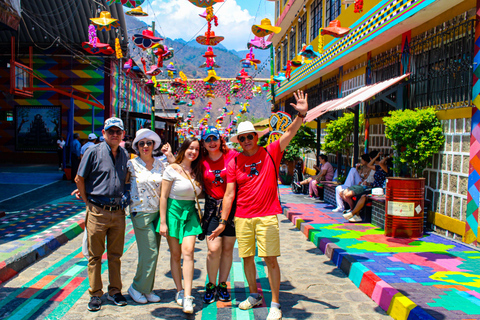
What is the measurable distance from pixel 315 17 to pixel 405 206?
1290 cm

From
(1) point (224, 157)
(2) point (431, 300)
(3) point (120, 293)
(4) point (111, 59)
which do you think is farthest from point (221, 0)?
(4) point (111, 59)

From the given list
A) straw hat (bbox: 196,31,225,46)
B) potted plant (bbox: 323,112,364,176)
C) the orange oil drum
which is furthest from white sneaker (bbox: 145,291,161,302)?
potted plant (bbox: 323,112,364,176)

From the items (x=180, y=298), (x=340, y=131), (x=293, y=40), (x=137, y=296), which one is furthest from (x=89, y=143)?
(x=293, y=40)

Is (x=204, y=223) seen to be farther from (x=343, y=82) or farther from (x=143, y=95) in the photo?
(x=143, y=95)

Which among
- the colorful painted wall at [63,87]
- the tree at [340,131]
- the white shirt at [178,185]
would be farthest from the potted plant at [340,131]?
the colorful painted wall at [63,87]

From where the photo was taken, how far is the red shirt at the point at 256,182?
13.9 feet

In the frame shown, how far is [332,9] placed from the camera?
1532 centimetres

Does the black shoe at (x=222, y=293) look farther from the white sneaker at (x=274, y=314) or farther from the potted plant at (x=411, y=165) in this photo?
the potted plant at (x=411, y=165)

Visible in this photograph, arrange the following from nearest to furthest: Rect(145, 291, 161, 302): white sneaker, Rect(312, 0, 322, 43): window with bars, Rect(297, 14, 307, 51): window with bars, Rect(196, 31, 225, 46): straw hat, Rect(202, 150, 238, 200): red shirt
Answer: Rect(145, 291, 161, 302): white sneaker → Rect(202, 150, 238, 200): red shirt → Rect(196, 31, 225, 46): straw hat → Rect(312, 0, 322, 43): window with bars → Rect(297, 14, 307, 51): window with bars

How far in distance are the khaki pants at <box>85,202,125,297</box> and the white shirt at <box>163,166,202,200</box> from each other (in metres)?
0.57

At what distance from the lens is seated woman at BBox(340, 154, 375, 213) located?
906 centimetres

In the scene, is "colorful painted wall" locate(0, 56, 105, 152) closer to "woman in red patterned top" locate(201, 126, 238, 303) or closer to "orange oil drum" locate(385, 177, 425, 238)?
"orange oil drum" locate(385, 177, 425, 238)

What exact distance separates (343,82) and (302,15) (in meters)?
7.65

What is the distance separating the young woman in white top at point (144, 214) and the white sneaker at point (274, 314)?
48.7 inches
